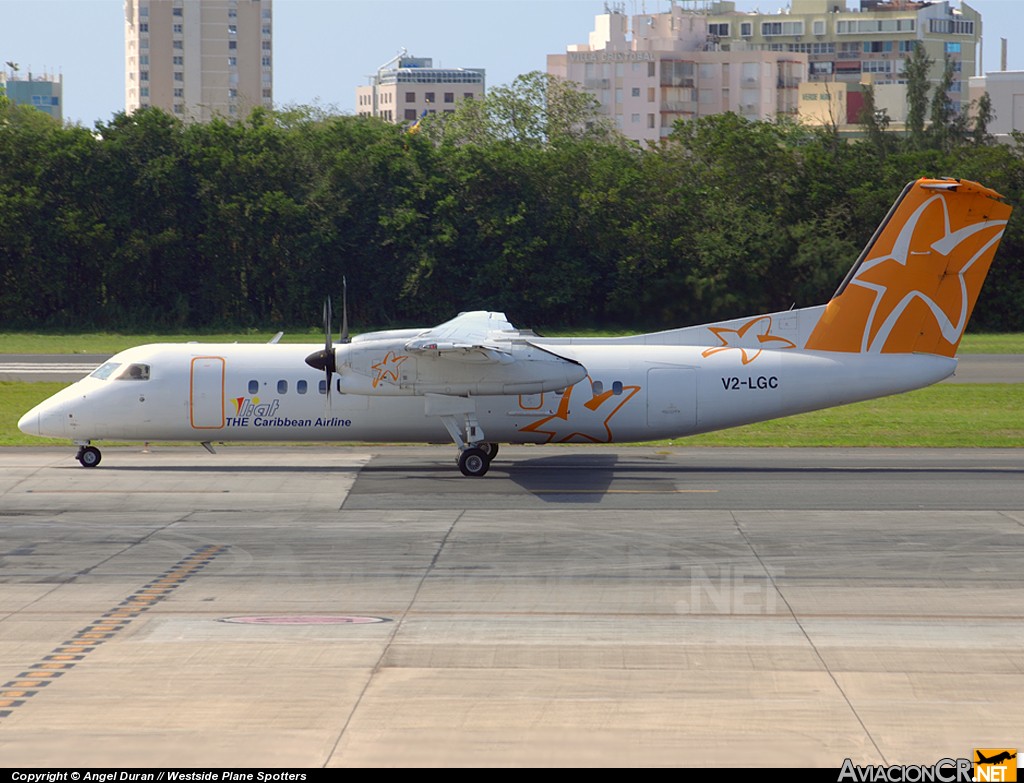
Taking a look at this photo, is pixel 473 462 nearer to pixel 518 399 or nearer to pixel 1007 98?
pixel 518 399

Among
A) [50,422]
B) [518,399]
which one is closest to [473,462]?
[518,399]

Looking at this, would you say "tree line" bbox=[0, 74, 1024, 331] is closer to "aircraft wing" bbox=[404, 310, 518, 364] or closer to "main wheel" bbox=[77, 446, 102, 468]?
"main wheel" bbox=[77, 446, 102, 468]

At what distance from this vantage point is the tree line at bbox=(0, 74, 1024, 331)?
210 ft

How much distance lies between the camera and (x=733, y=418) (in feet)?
81.9

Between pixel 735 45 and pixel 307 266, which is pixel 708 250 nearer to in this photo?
pixel 307 266

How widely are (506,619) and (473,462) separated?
411 inches

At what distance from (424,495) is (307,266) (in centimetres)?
4397

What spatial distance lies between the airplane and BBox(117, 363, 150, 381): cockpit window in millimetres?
30

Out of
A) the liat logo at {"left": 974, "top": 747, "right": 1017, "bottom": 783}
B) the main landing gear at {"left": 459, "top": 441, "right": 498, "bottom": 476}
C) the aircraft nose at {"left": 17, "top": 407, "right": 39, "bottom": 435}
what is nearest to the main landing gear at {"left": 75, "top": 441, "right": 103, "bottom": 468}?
the aircraft nose at {"left": 17, "top": 407, "right": 39, "bottom": 435}

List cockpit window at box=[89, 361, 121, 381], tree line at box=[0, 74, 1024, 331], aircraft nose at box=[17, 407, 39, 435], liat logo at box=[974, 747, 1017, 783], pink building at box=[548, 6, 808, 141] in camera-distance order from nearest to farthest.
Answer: liat logo at box=[974, 747, 1017, 783], aircraft nose at box=[17, 407, 39, 435], cockpit window at box=[89, 361, 121, 381], tree line at box=[0, 74, 1024, 331], pink building at box=[548, 6, 808, 141]

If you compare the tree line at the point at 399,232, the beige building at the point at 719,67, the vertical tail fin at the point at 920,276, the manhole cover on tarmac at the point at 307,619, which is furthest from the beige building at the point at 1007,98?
the manhole cover on tarmac at the point at 307,619

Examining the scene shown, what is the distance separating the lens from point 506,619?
46.1ft

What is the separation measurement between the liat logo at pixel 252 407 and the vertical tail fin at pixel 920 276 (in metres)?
10.9

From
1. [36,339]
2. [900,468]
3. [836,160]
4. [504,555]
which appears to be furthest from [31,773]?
[836,160]
